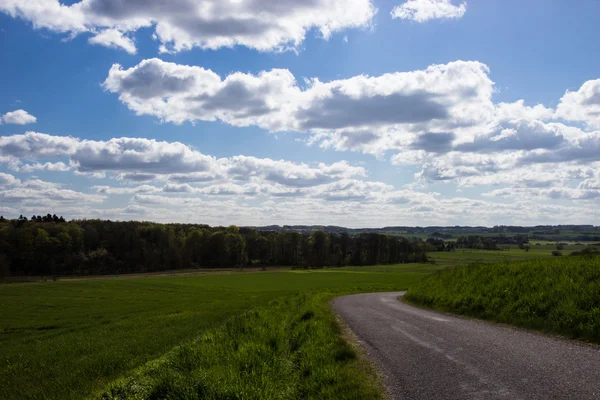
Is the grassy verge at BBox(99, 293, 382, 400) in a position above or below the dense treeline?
above

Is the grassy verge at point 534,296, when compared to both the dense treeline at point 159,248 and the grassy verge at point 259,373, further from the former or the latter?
the dense treeline at point 159,248

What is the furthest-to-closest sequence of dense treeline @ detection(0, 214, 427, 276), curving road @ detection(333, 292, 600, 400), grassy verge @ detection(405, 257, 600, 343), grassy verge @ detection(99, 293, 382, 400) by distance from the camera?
dense treeline @ detection(0, 214, 427, 276) < grassy verge @ detection(405, 257, 600, 343) < grassy verge @ detection(99, 293, 382, 400) < curving road @ detection(333, 292, 600, 400)

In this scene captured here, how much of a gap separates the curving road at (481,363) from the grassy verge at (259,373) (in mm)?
829

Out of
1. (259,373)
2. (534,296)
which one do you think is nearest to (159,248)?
(534,296)

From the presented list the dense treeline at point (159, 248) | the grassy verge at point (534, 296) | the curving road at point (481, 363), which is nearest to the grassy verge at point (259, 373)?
the curving road at point (481, 363)

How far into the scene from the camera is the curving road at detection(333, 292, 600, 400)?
25.5ft

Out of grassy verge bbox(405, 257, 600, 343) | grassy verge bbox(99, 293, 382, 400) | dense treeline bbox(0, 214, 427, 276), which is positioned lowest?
dense treeline bbox(0, 214, 427, 276)

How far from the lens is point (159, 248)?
421ft

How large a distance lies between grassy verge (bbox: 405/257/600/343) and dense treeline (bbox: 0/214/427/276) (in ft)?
340

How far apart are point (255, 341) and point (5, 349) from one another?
18.3 meters

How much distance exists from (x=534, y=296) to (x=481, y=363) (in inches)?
277

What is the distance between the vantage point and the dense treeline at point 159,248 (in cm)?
10888

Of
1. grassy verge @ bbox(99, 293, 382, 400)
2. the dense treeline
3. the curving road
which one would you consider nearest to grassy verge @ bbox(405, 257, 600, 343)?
the curving road

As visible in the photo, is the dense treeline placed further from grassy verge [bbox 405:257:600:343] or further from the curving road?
the curving road
